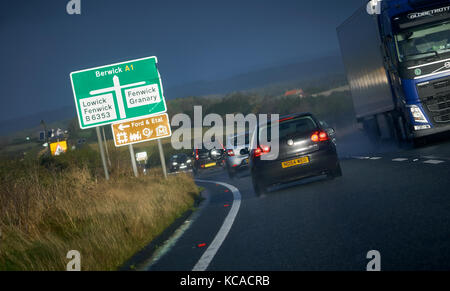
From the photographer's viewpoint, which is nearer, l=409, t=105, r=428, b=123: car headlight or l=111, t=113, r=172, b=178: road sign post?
l=409, t=105, r=428, b=123: car headlight

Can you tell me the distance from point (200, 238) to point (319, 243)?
100 inches

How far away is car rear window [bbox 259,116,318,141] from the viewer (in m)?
13.3

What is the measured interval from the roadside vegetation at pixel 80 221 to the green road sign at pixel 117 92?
3689mm

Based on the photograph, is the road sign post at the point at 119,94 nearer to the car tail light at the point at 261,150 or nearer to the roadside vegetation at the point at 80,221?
the roadside vegetation at the point at 80,221

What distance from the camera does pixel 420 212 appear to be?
7742mm

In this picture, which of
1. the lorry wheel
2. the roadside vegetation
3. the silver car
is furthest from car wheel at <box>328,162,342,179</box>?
the lorry wheel

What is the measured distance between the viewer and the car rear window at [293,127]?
13295mm

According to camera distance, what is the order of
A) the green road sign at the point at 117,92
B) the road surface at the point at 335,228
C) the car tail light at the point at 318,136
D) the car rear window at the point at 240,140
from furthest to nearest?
the car rear window at the point at 240,140, the green road sign at the point at 117,92, the car tail light at the point at 318,136, the road surface at the point at 335,228

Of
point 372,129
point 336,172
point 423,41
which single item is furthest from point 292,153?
point 372,129

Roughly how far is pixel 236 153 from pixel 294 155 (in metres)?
9.74

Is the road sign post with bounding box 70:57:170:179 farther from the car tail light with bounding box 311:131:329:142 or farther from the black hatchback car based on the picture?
the car tail light with bounding box 311:131:329:142

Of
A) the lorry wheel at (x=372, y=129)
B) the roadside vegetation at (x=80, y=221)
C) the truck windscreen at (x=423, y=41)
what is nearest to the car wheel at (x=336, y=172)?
the roadside vegetation at (x=80, y=221)

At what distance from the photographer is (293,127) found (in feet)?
44.1

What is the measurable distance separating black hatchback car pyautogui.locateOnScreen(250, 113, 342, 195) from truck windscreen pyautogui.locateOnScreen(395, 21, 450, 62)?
4756 mm
